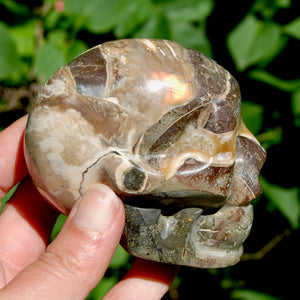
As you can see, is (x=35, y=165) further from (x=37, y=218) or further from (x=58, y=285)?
(x=37, y=218)

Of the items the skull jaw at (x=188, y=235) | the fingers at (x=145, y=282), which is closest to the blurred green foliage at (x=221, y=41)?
the fingers at (x=145, y=282)

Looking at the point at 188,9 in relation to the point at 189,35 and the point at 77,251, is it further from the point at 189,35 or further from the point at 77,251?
the point at 77,251

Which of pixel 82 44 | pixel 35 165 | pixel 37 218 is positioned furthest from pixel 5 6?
pixel 35 165

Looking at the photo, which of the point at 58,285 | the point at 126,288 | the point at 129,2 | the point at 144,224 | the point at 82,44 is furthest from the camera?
the point at 82,44

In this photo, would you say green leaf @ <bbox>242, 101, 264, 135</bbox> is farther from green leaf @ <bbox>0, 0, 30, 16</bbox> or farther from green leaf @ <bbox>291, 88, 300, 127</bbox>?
green leaf @ <bbox>0, 0, 30, 16</bbox>

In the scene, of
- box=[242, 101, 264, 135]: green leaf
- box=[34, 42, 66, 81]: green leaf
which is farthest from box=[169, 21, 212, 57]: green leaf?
box=[34, 42, 66, 81]: green leaf

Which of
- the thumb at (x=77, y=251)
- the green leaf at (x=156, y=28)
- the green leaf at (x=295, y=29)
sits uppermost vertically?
the green leaf at (x=156, y=28)

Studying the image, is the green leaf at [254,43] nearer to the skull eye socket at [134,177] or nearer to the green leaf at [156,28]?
the green leaf at [156,28]

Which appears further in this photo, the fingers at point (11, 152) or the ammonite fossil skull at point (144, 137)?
the fingers at point (11, 152)
